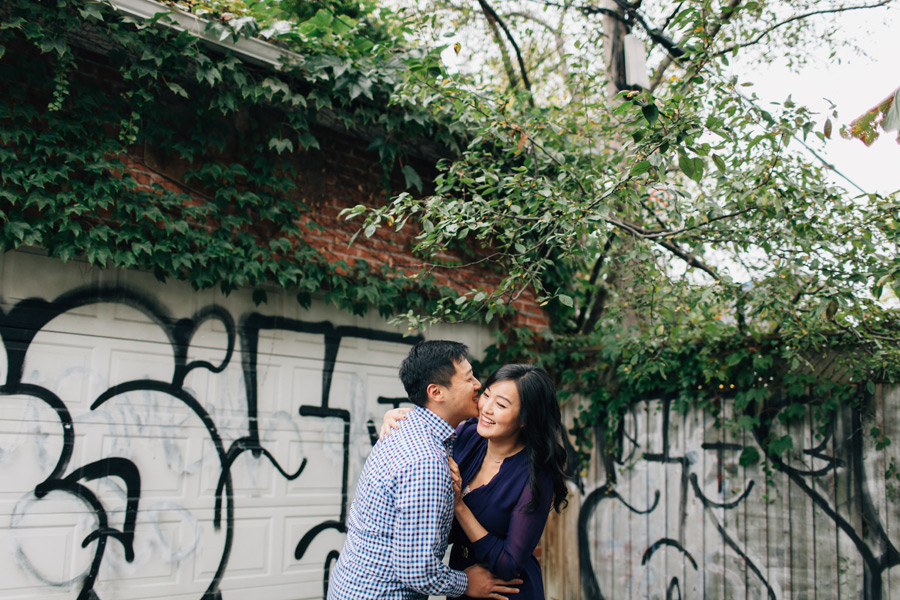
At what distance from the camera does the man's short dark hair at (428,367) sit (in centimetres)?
281

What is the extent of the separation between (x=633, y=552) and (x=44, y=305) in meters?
4.84

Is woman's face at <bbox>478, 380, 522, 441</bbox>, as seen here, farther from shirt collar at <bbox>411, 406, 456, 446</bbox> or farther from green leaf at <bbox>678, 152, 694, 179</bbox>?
green leaf at <bbox>678, 152, 694, 179</bbox>

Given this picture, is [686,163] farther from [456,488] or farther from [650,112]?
[456,488]

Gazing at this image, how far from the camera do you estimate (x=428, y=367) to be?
2.82m

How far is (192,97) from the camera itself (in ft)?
15.6

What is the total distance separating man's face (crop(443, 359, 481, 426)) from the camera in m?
2.80

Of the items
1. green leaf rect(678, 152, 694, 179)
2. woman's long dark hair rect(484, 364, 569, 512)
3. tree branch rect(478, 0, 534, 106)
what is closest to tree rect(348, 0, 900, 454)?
green leaf rect(678, 152, 694, 179)

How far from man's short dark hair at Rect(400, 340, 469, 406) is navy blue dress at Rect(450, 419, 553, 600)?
456 mm

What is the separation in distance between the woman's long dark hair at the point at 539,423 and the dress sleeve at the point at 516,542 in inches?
3.7

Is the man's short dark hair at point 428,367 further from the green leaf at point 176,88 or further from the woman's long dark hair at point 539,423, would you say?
the green leaf at point 176,88

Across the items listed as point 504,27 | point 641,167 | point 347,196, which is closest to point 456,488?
point 641,167

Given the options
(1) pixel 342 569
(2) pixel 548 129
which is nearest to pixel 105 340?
(1) pixel 342 569

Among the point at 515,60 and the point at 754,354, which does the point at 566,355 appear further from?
the point at 515,60

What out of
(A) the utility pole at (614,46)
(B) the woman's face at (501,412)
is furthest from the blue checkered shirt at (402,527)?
(A) the utility pole at (614,46)
